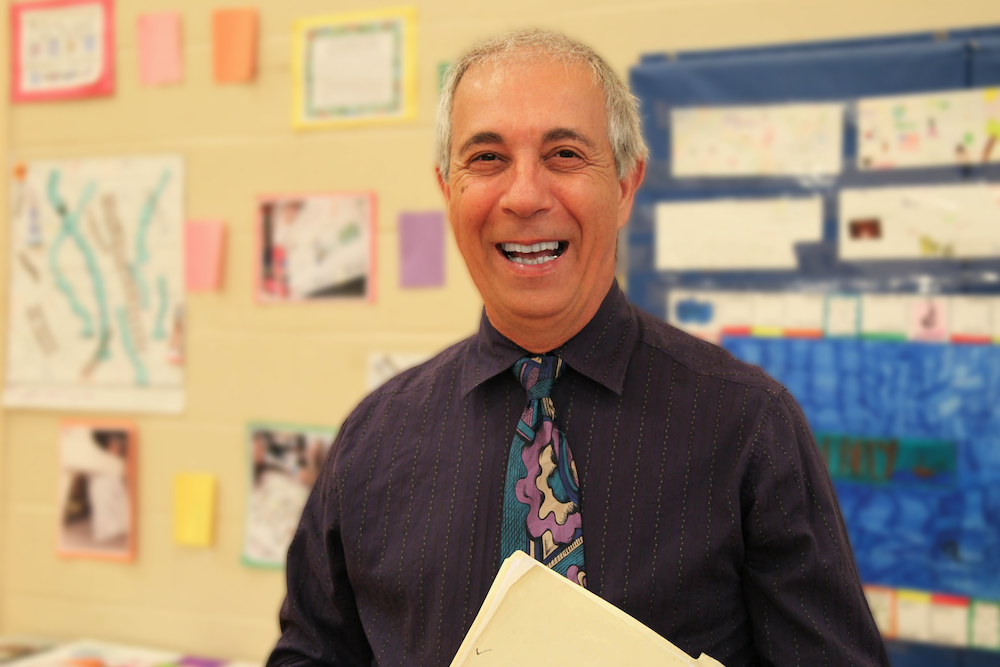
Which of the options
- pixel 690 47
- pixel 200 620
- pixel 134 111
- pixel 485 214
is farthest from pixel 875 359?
pixel 134 111

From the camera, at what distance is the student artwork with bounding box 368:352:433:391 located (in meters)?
1.98

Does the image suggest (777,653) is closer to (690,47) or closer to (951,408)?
(951,408)

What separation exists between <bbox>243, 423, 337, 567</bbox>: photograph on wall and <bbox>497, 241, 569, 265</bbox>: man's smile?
3.89 feet

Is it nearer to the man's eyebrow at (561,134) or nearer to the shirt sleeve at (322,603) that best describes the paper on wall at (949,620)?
the shirt sleeve at (322,603)

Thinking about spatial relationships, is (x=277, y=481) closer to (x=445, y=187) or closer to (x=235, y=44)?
(x=235, y=44)

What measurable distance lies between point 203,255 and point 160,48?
0.53 meters

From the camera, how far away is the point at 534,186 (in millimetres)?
920

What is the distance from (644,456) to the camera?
94 centimetres

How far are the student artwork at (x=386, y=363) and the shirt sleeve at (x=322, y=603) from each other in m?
0.90

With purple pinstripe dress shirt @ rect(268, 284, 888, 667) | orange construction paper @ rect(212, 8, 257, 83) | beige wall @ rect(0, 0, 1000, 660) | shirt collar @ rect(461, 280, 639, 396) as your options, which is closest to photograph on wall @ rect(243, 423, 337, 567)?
beige wall @ rect(0, 0, 1000, 660)

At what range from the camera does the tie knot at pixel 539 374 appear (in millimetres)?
983

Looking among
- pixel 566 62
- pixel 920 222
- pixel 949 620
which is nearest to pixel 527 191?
pixel 566 62

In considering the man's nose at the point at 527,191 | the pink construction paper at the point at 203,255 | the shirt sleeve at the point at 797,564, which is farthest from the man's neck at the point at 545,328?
the pink construction paper at the point at 203,255

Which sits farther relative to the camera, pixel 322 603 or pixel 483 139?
pixel 322 603
